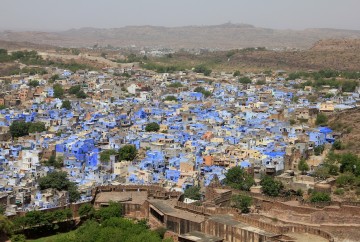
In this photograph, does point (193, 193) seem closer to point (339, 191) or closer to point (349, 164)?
point (339, 191)

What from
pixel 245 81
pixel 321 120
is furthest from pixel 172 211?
pixel 245 81

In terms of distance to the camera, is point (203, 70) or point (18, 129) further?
point (203, 70)

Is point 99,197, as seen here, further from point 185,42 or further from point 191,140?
point 185,42

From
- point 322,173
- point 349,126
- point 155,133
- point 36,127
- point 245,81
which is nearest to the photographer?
point 322,173

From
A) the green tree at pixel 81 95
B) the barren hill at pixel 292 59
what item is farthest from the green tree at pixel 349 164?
the barren hill at pixel 292 59

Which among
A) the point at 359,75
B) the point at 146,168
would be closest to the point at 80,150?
the point at 146,168

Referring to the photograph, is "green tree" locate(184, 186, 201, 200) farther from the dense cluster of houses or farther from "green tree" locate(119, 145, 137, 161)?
"green tree" locate(119, 145, 137, 161)
